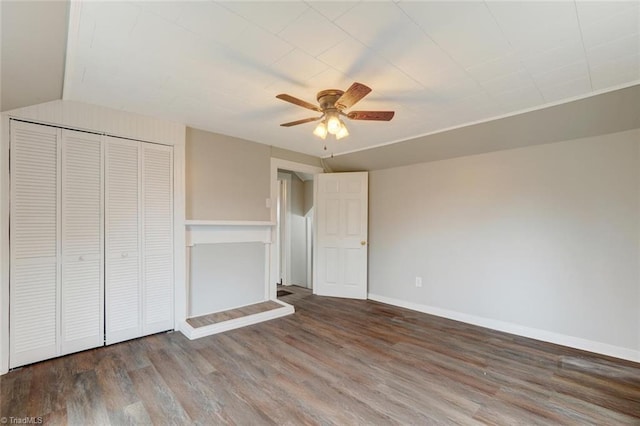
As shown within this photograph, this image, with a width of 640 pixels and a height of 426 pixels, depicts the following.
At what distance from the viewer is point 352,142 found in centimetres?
380

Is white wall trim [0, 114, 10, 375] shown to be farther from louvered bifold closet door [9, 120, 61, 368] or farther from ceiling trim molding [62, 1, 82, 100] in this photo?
ceiling trim molding [62, 1, 82, 100]

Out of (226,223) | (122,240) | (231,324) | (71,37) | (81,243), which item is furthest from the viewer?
(226,223)

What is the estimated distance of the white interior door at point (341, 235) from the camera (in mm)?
4496

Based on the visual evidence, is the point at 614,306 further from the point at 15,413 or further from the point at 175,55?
the point at 15,413

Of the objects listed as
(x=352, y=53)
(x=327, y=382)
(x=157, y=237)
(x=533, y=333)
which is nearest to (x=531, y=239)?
(x=533, y=333)

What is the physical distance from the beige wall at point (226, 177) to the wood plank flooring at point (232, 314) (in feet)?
3.81

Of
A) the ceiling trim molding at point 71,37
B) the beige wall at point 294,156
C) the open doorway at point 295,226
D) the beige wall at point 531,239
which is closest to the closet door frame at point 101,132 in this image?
the ceiling trim molding at point 71,37

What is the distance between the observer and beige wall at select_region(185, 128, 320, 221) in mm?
3316

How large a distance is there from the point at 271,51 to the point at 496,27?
1316mm

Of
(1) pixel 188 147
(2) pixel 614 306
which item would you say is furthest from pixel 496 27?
(1) pixel 188 147

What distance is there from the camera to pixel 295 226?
221 inches

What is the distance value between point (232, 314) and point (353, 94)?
2.85 m

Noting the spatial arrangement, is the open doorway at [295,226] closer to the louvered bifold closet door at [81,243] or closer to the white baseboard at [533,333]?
the white baseboard at [533,333]

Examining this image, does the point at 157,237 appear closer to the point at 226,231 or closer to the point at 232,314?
the point at 226,231
